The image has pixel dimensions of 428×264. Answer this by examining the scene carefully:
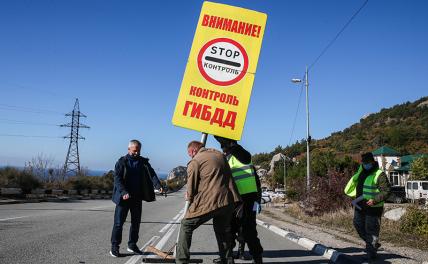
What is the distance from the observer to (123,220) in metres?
7.46

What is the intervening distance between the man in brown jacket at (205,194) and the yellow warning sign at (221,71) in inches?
21.5

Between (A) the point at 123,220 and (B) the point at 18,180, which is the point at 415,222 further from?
(B) the point at 18,180

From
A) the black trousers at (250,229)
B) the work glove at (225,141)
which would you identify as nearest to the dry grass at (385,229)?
the black trousers at (250,229)

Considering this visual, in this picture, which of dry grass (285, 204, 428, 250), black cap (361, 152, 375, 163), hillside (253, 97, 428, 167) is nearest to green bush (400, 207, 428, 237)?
dry grass (285, 204, 428, 250)

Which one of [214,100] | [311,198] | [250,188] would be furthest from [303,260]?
[311,198]

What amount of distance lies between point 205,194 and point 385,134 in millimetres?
89795

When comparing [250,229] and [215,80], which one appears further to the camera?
[250,229]

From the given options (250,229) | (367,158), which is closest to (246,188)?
(250,229)

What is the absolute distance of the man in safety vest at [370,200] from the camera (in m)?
7.26

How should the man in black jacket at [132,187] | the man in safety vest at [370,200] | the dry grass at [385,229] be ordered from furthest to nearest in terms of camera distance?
1. the dry grass at [385,229]
2. the man in black jacket at [132,187]
3. the man in safety vest at [370,200]

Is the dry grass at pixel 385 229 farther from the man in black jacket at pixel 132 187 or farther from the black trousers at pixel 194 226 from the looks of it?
the man in black jacket at pixel 132 187

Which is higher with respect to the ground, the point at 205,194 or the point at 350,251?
the point at 205,194

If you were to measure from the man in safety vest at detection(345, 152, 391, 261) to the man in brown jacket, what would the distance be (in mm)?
3044

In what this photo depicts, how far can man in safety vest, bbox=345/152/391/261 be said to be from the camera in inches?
286
